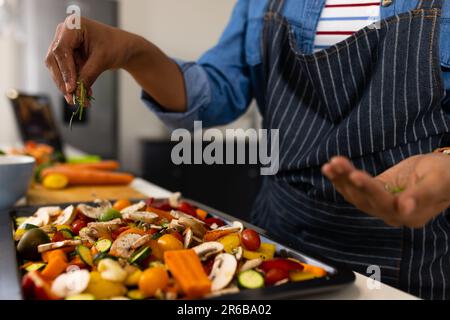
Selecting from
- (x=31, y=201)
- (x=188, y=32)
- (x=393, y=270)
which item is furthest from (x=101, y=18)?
(x=393, y=270)

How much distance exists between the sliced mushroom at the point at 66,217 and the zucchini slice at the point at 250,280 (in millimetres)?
409

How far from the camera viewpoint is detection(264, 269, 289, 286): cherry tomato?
63cm

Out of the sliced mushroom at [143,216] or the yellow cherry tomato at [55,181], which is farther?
the yellow cherry tomato at [55,181]

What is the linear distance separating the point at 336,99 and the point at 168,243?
1.90ft

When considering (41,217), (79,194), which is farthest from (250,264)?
(79,194)

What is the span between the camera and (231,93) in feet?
4.40

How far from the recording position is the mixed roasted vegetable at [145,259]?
0.59 meters

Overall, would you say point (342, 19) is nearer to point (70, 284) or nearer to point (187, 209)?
point (187, 209)

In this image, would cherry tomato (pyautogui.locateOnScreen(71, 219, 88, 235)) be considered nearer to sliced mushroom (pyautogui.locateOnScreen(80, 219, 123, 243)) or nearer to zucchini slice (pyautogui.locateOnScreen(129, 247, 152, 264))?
sliced mushroom (pyautogui.locateOnScreen(80, 219, 123, 243))

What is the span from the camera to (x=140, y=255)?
26.3 inches

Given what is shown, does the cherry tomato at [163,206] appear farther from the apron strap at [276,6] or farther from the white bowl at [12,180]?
the apron strap at [276,6]

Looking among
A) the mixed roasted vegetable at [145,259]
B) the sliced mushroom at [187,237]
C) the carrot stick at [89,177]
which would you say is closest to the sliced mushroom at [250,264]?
the mixed roasted vegetable at [145,259]
